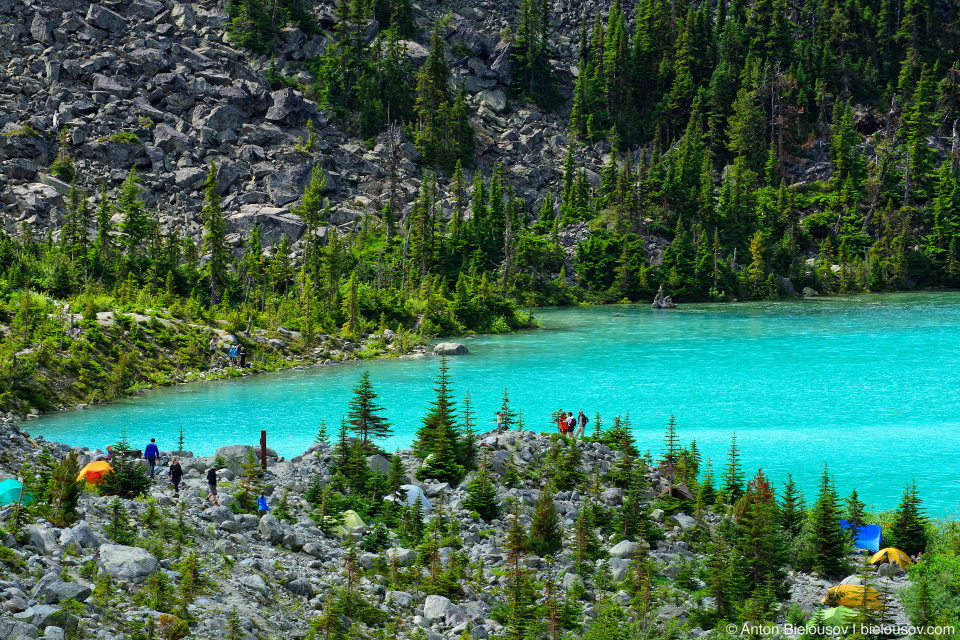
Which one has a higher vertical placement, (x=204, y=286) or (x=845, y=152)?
(x=845, y=152)

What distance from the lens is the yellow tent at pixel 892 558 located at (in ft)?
70.1

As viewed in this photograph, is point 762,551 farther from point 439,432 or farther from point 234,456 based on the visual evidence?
Answer: point 234,456

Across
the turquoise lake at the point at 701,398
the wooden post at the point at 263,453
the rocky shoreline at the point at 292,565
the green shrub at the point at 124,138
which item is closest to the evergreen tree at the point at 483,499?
the rocky shoreline at the point at 292,565

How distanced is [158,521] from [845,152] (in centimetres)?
12732

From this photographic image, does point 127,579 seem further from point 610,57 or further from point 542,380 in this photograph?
point 610,57

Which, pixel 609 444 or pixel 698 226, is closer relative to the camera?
pixel 609 444

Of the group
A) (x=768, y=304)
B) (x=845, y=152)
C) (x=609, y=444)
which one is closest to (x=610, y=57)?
(x=845, y=152)

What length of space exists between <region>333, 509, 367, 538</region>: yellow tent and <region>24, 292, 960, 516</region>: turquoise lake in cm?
1133

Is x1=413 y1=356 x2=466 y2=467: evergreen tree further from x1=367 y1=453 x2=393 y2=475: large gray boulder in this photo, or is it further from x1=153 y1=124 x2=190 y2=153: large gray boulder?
x1=153 y1=124 x2=190 y2=153: large gray boulder

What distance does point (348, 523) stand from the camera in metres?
21.8

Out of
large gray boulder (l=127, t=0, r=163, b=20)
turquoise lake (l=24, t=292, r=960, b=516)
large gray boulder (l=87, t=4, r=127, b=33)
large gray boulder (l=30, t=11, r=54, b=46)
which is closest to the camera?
turquoise lake (l=24, t=292, r=960, b=516)

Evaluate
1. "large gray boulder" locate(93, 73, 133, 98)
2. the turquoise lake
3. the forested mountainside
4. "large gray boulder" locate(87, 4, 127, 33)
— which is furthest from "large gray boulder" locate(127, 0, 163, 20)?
the turquoise lake

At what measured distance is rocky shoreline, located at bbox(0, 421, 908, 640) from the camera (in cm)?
1394

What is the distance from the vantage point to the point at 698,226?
373 ft
